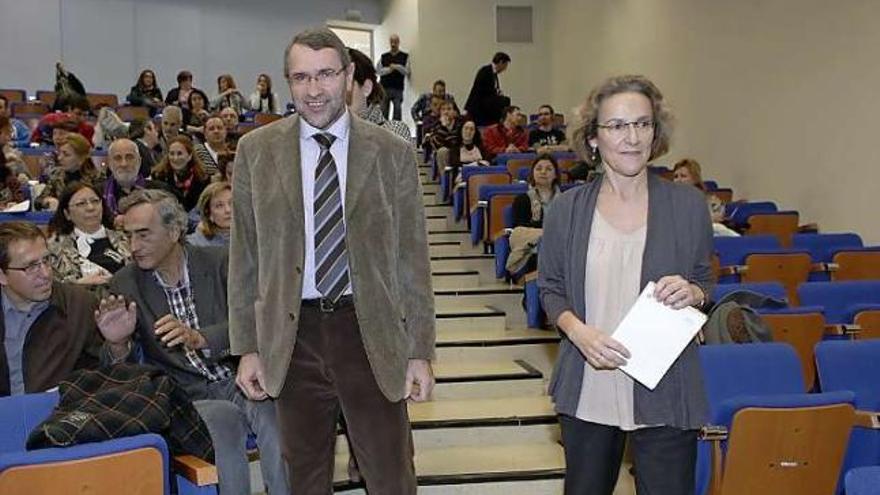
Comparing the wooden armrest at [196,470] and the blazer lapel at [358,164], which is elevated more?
the blazer lapel at [358,164]

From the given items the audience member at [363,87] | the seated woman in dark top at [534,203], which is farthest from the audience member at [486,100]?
the audience member at [363,87]

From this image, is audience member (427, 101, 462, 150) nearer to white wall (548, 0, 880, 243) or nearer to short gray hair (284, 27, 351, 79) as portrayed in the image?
white wall (548, 0, 880, 243)

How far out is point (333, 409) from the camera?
215 centimetres

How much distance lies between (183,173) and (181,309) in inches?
114

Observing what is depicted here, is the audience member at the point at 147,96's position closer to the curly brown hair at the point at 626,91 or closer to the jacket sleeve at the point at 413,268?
the jacket sleeve at the point at 413,268

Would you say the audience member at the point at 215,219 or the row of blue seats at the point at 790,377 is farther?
the audience member at the point at 215,219

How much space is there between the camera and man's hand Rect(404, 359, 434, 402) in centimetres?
216

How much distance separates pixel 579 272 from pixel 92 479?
1080mm

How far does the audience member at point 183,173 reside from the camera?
19.0 feet

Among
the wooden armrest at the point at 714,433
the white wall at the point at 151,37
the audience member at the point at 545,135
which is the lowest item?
the wooden armrest at the point at 714,433

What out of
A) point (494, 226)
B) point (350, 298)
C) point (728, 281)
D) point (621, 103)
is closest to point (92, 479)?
point (350, 298)

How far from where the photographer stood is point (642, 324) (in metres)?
1.88

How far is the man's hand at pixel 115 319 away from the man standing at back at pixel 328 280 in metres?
0.85

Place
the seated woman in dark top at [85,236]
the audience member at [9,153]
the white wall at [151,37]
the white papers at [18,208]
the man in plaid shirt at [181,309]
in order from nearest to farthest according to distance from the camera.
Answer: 1. the man in plaid shirt at [181,309]
2. the seated woman in dark top at [85,236]
3. the white papers at [18,208]
4. the audience member at [9,153]
5. the white wall at [151,37]
